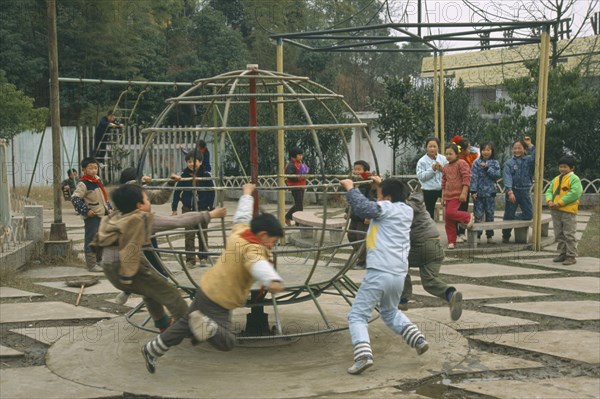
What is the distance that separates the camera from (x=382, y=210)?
5211mm

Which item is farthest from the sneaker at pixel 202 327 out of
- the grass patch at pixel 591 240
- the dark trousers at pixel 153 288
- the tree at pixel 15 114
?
the tree at pixel 15 114

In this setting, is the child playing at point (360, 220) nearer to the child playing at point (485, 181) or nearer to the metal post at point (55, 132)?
the child playing at point (485, 181)

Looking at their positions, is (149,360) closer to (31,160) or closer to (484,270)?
(484,270)

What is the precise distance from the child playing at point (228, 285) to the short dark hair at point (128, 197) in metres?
0.78

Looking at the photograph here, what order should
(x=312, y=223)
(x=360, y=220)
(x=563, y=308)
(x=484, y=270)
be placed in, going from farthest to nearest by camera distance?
(x=312, y=223) < (x=484, y=270) < (x=360, y=220) < (x=563, y=308)

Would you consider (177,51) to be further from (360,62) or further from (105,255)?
(105,255)

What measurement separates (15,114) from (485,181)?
1274 cm

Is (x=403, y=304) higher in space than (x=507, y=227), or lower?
lower

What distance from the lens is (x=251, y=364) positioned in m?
5.31

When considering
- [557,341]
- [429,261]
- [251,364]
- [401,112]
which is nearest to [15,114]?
[401,112]

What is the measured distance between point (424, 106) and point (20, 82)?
561 inches

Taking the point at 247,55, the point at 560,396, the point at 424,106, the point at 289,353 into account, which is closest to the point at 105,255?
the point at 289,353

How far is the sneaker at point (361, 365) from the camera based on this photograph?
4977 millimetres

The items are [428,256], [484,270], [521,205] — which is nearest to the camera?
[428,256]
